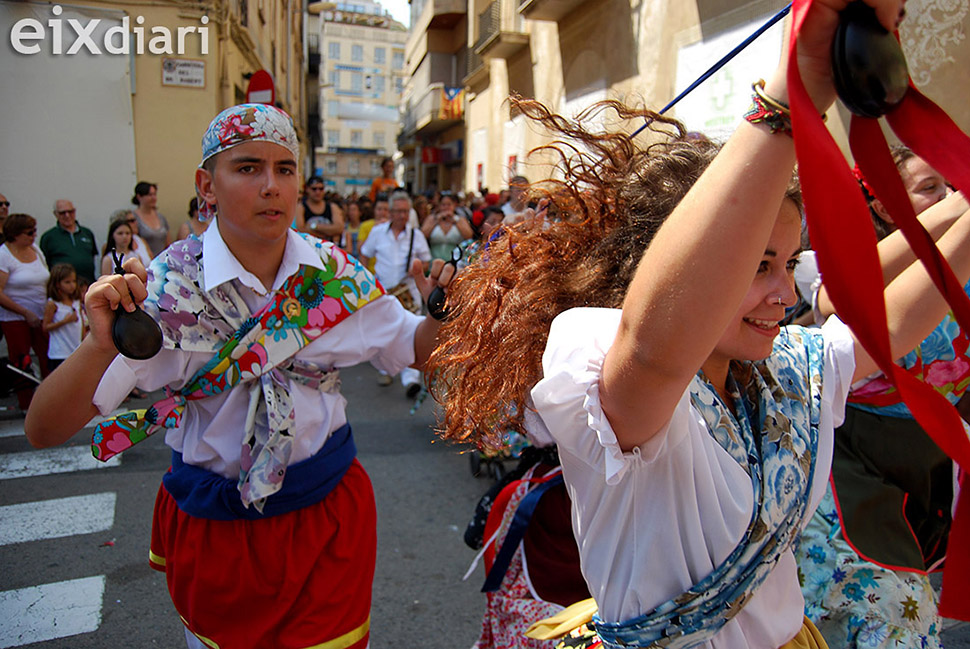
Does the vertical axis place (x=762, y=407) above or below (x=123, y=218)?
below

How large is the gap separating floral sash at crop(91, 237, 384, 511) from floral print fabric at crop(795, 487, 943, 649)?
151 centimetres

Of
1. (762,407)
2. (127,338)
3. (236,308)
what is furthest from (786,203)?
(236,308)

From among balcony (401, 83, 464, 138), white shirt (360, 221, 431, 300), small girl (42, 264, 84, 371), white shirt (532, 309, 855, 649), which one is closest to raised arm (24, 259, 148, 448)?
white shirt (532, 309, 855, 649)

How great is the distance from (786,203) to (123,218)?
24.4ft

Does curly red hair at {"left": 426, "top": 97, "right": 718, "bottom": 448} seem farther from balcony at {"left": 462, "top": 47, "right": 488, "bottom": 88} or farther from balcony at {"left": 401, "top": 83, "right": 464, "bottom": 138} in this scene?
balcony at {"left": 401, "top": 83, "right": 464, "bottom": 138}

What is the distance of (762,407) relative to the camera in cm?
140

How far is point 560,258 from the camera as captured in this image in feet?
4.72

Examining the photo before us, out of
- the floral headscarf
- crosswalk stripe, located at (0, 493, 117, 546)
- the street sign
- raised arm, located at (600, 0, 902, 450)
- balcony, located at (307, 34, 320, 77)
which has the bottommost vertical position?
crosswalk stripe, located at (0, 493, 117, 546)

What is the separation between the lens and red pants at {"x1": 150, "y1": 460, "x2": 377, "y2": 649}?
6.75ft

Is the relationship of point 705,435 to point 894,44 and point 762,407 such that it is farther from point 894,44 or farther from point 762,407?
point 894,44

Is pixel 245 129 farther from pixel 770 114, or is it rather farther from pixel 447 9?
pixel 447 9

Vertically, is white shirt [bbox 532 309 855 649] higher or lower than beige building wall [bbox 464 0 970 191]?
lower

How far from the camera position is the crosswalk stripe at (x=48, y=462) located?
5.06 m

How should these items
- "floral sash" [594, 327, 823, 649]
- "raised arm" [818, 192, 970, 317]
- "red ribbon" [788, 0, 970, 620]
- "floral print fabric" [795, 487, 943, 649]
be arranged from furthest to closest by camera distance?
"floral print fabric" [795, 487, 943, 649] → "raised arm" [818, 192, 970, 317] → "floral sash" [594, 327, 823, 649] → "red ribbon" [788, 0, 970, 620]
